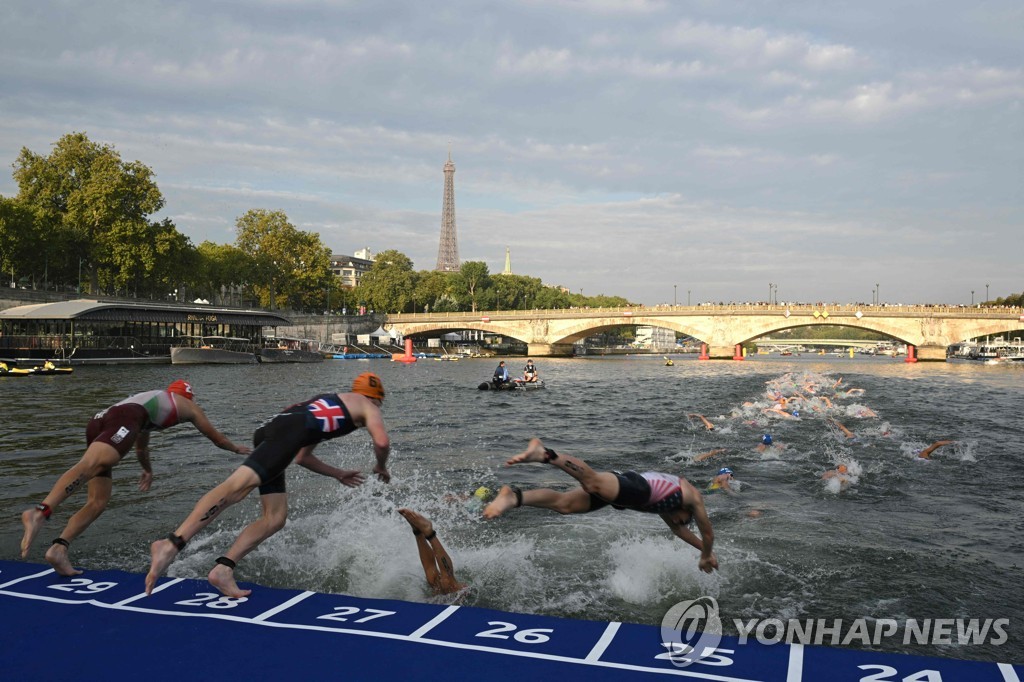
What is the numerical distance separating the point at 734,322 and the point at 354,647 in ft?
309

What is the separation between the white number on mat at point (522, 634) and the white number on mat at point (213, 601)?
7.56 ft

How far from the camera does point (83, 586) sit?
699cm

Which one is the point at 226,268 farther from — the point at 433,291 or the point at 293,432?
the point at 293,432

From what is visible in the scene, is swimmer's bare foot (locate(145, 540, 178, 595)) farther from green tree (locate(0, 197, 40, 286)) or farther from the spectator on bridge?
green tree (locate(0, 197, 40, 286))

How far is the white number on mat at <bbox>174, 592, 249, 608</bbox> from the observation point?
21.4 feet

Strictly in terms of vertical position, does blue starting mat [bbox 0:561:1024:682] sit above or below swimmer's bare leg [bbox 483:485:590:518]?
below

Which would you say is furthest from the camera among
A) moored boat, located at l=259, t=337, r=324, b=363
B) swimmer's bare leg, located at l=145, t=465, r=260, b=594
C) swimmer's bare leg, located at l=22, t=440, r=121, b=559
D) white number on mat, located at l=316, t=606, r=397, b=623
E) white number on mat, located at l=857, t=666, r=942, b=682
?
moored boat, located at l=259, t=337, r=324, b=363

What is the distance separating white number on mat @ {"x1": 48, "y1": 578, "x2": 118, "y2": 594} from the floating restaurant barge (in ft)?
173

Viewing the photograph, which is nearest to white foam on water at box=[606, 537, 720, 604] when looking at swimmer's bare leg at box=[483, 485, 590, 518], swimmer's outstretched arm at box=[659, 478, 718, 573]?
swimmer's outstretched arm at box=[659, 478, 718, 573]

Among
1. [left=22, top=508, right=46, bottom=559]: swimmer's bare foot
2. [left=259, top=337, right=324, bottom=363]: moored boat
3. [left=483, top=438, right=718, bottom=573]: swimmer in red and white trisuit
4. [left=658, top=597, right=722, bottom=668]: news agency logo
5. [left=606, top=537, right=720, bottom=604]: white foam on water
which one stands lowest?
[left=259, top=337, right=324, bottom=363]: moored boat

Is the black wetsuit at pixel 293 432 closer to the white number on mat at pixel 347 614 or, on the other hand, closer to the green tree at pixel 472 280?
the white number on mat at pixel 347 614

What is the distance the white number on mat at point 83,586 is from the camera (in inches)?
270

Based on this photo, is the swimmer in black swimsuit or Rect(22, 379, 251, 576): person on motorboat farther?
Rect(22, 379, 251, 576): person on motorboat

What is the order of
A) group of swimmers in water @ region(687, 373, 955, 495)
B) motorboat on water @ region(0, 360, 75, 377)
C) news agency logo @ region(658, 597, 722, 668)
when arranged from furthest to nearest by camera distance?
motorboat on water @ region(0, 360, 75, 377) → group of swimmers in water @ region(687, 373, 955, 495) → news agency logo @ region(658, 597, 722, 668)
